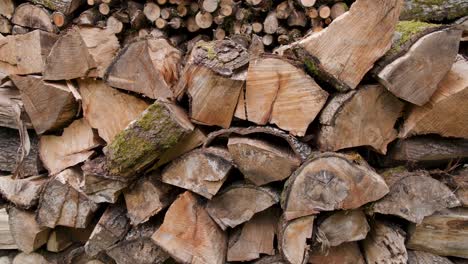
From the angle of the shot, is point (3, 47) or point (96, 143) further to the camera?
point (3, 47)

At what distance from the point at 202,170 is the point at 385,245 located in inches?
36.6

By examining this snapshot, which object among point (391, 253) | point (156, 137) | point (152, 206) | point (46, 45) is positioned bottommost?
point (391, 253)

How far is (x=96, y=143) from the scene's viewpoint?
2209mm

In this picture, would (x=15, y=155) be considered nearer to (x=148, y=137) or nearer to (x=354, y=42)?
→ (x=148, y=137)

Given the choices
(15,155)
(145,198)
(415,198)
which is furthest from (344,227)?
(15,155)

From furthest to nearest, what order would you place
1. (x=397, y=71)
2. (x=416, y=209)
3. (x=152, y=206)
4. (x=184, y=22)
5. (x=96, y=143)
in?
(x=184, y=22)
(x=96, y=143)
(x=152, y=206)
(x=416, y=209)
(x=397, y=71)

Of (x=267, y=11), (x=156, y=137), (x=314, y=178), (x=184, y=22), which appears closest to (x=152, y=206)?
(x=156, y=137)

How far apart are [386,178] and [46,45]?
1.90 metres

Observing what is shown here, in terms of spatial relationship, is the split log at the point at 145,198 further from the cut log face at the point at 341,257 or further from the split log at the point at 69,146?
the cut log face at the point at 341,257

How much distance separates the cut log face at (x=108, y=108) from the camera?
2.08 metres

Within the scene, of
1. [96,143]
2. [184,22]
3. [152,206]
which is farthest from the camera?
[184,22]

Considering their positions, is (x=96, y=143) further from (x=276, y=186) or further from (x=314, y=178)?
(x=314, y=178)

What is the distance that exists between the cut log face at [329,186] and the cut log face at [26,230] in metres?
1.41

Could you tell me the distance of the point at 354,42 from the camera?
5.88 feet
